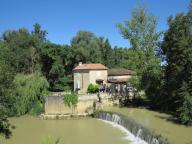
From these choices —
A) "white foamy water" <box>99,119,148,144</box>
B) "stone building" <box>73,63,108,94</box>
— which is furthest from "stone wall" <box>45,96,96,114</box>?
"white foamy water" <box>99,119,148,144</box>

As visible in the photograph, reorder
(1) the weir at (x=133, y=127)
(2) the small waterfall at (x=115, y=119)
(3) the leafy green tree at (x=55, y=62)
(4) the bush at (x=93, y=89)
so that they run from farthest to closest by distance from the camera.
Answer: (3) the leafy green tree at (x=55, y=62) < (4) the bush at (x=93, y=89) < (2) the small waterfall at (x=115, y=119) < (1) the weir at (x=133, y=127)

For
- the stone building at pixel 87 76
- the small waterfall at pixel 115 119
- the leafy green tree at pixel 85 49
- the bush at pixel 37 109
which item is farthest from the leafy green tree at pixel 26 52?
the small waterfall at pixel 115 119

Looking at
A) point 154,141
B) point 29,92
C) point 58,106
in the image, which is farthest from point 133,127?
point 29,92

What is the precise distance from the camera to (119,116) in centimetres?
3216

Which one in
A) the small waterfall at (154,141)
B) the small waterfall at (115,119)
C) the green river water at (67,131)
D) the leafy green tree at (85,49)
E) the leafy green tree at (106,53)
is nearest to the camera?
the small waterfall at (154,141)

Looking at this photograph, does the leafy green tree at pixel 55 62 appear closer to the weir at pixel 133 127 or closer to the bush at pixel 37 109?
the bush at pixel 37 109

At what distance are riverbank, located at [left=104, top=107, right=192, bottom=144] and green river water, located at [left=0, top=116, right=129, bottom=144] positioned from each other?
2628 millimetres

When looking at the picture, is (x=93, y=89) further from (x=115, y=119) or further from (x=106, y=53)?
(x=106, y=53)

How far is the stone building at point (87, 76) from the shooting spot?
47688 mm

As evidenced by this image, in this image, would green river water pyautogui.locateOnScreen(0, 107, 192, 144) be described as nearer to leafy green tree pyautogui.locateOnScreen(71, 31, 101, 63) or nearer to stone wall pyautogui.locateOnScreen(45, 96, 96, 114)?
stone wall pyautogui.locateOnScreen(45, 96, 96, 114)

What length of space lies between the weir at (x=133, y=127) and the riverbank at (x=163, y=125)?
2.14 ft

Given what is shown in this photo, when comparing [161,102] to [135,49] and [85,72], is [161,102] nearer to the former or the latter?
[135,49]

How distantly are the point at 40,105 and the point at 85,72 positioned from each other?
1013 cm

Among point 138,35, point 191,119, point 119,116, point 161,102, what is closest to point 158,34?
point 138,35
